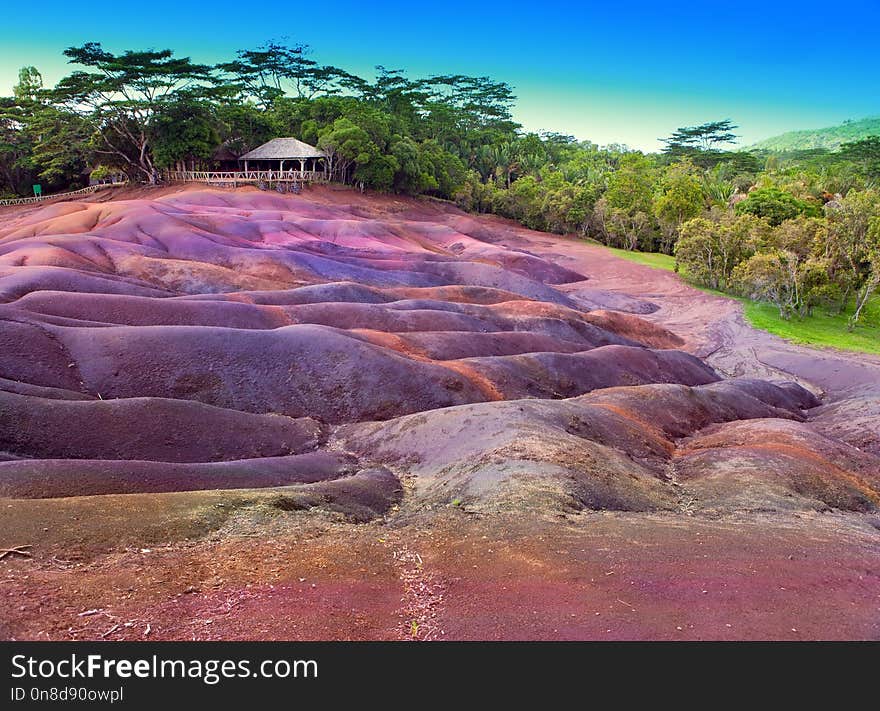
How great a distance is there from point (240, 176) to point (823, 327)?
57511 millimetres

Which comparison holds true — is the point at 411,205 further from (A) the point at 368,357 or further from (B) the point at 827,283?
(A) the point at 368,357

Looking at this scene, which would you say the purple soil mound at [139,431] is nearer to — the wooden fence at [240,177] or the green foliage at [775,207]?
the green foliage at [775,207]

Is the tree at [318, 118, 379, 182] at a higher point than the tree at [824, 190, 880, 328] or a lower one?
higher

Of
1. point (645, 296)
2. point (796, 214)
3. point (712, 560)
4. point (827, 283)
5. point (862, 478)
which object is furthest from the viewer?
point (796, 214)

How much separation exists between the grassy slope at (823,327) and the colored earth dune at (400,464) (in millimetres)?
1984

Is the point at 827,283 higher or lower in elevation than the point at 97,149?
lower

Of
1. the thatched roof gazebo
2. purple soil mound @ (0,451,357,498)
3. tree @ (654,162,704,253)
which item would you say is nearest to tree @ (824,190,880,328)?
A: tree @ (654,162,704,253)

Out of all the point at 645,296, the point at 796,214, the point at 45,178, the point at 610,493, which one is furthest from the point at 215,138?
the point at 610,493

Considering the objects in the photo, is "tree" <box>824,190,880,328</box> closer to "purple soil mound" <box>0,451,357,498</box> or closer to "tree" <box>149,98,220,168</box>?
"purple soil mound" <box>0,451,357,498</box>

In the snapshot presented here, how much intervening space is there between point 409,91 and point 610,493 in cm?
9092

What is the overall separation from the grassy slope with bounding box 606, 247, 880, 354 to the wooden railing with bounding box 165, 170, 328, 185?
47.0 meters

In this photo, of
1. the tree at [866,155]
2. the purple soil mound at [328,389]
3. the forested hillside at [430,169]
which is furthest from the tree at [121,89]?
the tree at [866,155]

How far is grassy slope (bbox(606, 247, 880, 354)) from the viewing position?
3936 cm

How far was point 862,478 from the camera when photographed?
19328mm
